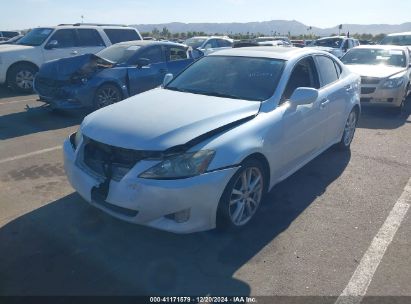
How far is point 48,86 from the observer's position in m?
7.76

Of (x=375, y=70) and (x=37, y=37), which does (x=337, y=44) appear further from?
(x=37, y=37)

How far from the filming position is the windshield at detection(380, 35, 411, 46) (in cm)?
1492

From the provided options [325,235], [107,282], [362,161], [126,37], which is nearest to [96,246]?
[107,282]

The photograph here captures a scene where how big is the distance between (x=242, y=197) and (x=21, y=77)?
9.40 m

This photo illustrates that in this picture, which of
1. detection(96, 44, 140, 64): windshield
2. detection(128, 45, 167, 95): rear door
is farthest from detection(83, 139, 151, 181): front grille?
detection(96, 44, 140, 64): windshield

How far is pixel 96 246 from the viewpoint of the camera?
3.34 metres

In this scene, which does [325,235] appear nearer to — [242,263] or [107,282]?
[242,263]

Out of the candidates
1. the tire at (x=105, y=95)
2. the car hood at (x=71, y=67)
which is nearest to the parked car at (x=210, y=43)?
the tire at (x=105, y=95)

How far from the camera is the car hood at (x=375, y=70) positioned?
8.54 metres

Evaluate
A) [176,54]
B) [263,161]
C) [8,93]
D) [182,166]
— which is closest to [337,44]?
[176,54]

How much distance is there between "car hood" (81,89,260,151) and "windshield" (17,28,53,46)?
8240 millimetres

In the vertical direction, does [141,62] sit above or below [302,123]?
above

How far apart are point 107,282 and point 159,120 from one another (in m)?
1.46

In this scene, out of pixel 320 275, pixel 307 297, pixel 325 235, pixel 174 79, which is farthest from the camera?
pixel 174 79
